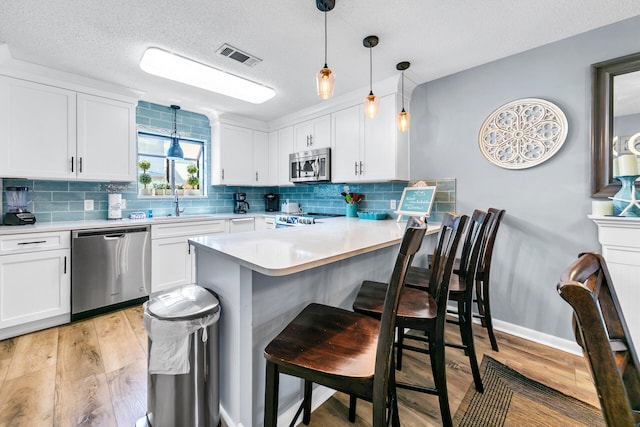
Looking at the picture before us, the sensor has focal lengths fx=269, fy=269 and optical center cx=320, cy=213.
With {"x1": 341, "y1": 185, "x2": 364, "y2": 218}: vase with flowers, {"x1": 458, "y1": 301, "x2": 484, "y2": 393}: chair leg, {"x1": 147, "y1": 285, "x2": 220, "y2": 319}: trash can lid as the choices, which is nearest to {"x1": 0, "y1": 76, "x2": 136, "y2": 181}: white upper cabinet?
{"x1": 147, "y1": 285, "x2": 220, "y2": 319}: trash can lid

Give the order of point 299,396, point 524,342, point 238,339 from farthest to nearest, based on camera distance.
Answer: point 524,342 → point 299,396 → point 238,339

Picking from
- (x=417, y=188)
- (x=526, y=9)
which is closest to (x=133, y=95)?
(x=417, y=188)

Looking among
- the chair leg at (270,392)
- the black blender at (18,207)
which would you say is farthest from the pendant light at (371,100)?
the black blender at (18,207)

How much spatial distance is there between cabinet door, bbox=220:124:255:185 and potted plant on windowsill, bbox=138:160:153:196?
2.97 ft

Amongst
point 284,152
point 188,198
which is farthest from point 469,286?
point 188,198

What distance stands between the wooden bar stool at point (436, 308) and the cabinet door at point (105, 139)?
3.06 metres

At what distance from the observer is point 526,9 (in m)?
1.75

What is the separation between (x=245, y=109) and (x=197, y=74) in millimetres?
1058

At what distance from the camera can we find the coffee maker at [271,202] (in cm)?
465

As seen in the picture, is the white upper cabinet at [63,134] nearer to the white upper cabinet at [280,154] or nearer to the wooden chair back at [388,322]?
the white upper cabinet at [280,154]

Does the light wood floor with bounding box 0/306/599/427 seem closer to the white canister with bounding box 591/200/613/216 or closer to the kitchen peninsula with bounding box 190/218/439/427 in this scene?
the kitchen peninsula with bounding box 190/218/439/427

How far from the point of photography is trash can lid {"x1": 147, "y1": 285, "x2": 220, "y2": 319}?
4.01 ft

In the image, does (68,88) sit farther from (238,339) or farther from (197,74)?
(238,339)

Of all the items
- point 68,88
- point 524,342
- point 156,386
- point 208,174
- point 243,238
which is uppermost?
point 68,88
